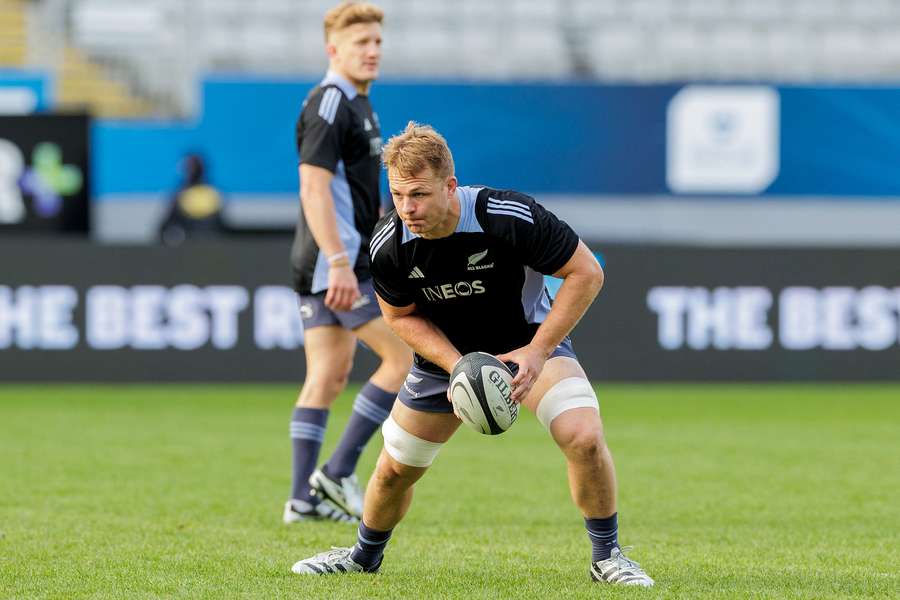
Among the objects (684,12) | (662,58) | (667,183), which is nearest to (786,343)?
(667,183)

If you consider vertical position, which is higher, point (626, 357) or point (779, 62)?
point (779, 62)

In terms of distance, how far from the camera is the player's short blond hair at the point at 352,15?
6.98 metres

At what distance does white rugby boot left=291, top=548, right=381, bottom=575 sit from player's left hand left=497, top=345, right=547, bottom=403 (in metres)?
1.00

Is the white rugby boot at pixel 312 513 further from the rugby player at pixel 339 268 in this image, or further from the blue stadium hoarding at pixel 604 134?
the blue stadium hoarding at pixel 604 134

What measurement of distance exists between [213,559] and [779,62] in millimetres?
15121

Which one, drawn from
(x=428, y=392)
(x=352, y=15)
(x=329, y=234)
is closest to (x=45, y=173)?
(x=352, y=15)

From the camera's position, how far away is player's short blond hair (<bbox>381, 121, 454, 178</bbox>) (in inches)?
192

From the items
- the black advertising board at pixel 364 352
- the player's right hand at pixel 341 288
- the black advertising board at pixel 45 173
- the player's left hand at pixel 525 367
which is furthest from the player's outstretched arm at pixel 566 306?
the black advertising board at pixel 45 173

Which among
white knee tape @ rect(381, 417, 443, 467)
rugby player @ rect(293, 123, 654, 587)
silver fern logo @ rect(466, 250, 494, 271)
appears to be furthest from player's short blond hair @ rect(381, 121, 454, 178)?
white knee tape @ rect(381, 417, 443, 467)

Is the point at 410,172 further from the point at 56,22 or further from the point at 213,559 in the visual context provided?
the point at 56,22

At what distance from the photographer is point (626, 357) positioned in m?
14.4

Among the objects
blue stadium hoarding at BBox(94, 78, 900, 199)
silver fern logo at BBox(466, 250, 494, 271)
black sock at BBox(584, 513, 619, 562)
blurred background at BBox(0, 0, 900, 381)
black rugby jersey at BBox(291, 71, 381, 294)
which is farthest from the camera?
blue stadium hoarding at BBox(94, 78, 900, 199)

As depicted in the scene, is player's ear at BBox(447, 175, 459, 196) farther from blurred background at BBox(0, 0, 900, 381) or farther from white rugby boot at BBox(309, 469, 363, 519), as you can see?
blurred background at BBox(0, 0, 900, 381)

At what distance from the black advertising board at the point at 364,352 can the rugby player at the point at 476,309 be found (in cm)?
859
